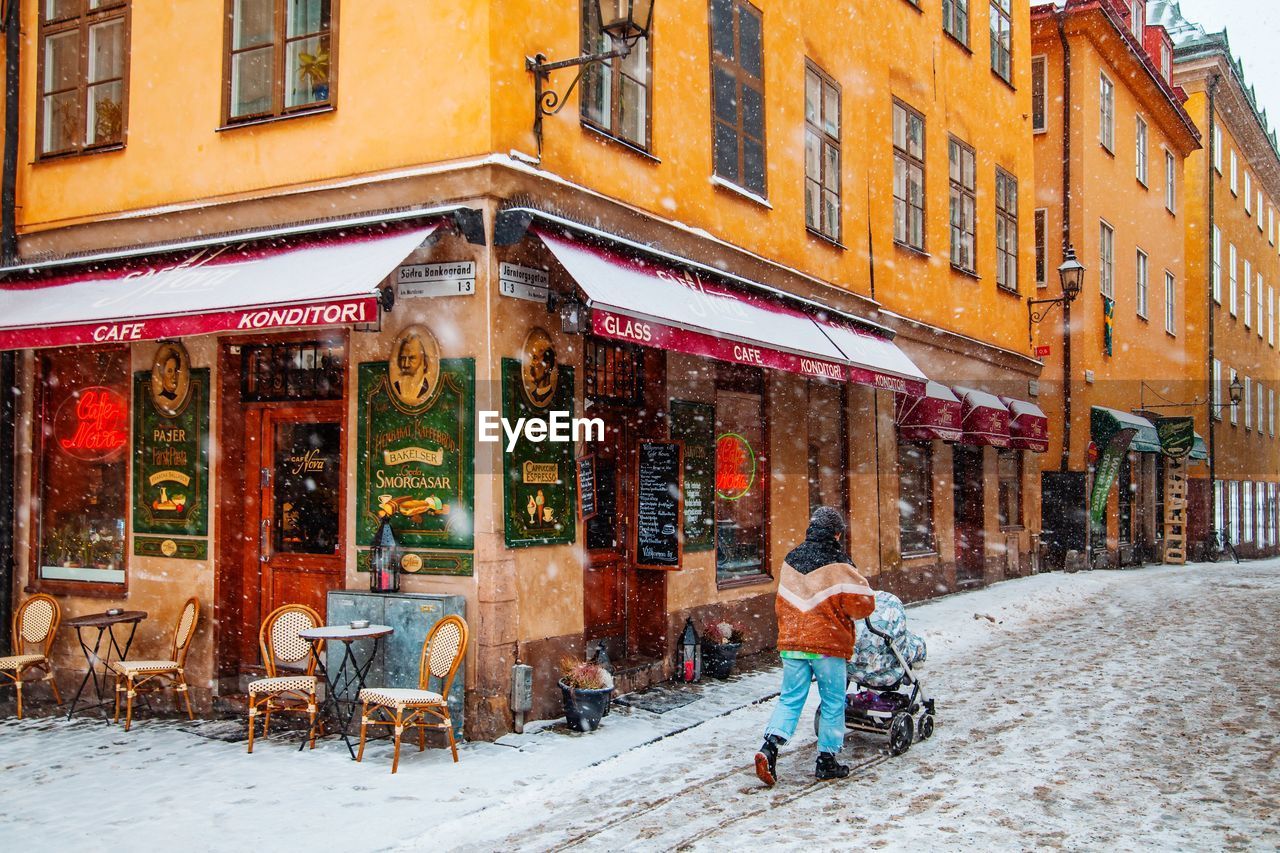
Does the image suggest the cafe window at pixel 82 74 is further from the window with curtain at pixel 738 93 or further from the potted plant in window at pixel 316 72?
the window with curtain at pixel 738 93

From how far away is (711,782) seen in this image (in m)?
7.16

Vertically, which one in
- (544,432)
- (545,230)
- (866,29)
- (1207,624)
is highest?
(866,29)

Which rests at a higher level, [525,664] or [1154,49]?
[1154,49]

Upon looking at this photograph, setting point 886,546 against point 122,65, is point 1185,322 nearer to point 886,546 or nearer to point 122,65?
point 886,546

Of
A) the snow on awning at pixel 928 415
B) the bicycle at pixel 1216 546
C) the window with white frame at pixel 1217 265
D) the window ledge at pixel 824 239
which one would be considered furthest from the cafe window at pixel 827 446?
the window with white frame at pixel 1217 265

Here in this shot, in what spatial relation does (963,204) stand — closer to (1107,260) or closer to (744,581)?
(1107,260)

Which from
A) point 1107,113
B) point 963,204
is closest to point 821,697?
point 963,204

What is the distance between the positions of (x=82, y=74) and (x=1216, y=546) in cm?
2956

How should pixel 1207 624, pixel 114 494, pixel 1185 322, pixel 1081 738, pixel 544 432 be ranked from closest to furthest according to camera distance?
1. pixel 1081 738
2. pixel 544 432
3. pixel 114 494
4. pixel 1207 624
5. pixel 1185 322

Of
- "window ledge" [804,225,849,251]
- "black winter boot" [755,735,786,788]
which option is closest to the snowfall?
"black winter boot" [755,735,786,788]

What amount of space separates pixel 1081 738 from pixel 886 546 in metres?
7.14

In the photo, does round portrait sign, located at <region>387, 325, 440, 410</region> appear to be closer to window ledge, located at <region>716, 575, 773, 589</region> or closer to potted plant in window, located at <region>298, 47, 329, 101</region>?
potted plant in window, located at <region>298, 47, 329, 101</region>

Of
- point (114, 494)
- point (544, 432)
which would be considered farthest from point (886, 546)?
point (114, 494)

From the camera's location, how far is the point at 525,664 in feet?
27.7
